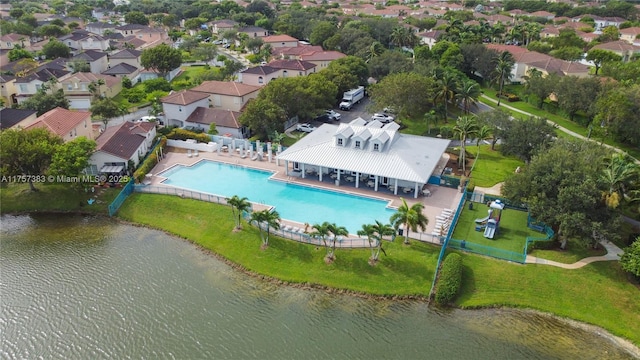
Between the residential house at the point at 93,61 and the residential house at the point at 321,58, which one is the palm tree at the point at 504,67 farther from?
the residential house at the point at 93,61

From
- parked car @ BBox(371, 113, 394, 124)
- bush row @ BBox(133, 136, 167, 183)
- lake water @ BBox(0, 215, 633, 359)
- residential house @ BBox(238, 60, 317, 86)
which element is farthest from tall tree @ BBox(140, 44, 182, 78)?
lake water @ BBox(0, 215, 633, 359)

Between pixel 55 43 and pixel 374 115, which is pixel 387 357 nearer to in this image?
pixel 374 115

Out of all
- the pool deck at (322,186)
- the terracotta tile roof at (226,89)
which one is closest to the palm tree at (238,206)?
the pool deck at (322,186)

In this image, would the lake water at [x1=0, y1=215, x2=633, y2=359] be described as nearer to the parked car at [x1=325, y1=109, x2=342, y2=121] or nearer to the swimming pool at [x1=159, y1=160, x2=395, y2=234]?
the swimming pool at [x1=159, y1=160, x2=395, y2=234]

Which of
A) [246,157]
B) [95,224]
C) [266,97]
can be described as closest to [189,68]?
[266,97]

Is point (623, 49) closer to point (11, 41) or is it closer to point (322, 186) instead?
point (322, 186)
